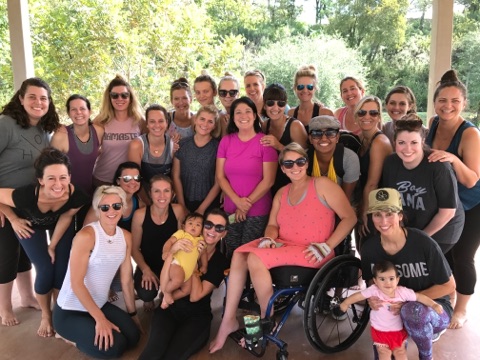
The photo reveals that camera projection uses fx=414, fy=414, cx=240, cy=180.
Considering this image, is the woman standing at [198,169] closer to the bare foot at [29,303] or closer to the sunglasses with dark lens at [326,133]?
the sunglasses with dark lens at [326,133]

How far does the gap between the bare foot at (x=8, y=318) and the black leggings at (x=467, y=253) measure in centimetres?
305

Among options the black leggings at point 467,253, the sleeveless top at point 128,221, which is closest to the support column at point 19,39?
the sleeveless top at point 128,221

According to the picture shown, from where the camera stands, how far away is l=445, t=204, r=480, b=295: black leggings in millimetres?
2717

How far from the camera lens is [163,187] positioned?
9.25ft

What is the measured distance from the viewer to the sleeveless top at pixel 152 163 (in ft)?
10.3

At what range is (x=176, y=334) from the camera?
2.47 m

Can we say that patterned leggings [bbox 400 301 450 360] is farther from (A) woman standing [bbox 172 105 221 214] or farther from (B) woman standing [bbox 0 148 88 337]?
(B) woman standing [bbox 0 148 88 337]

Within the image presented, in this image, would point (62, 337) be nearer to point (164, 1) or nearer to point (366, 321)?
point (366, 321)

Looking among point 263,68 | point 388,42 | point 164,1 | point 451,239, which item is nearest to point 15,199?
point 451,239

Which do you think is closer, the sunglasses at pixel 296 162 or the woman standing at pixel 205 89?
the sunglasses at pixel 296 162

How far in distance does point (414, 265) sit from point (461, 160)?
83 cm

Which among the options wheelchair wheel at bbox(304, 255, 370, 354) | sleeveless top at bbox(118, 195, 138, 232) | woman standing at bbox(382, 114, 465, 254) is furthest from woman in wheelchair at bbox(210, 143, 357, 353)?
sleeveless top at bbox(118, 195, 138, 232)

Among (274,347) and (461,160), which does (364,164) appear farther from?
(274,347)

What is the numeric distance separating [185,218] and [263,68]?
21.9 ft
